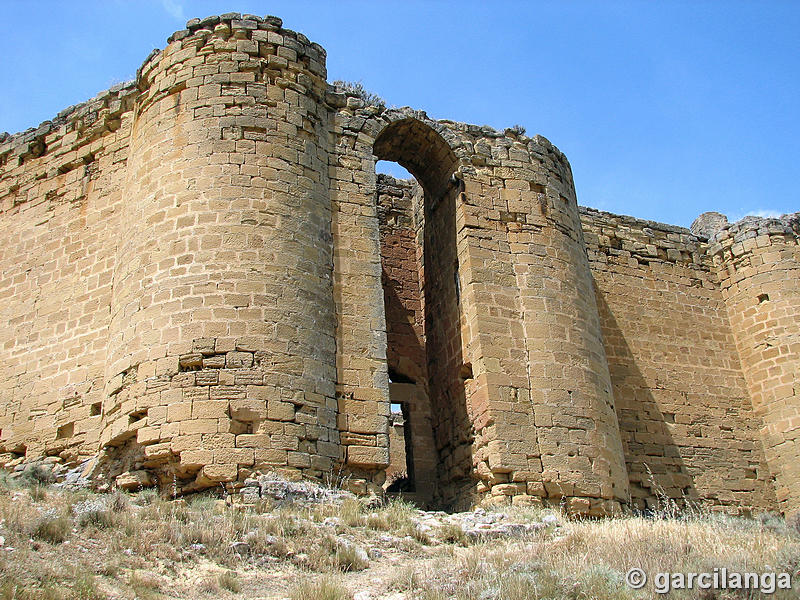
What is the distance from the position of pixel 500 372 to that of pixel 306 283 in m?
2.46

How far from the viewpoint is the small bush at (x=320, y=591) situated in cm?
505

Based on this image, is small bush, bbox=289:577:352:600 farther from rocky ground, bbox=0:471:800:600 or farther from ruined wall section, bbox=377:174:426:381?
ruined wall section, bbox=377:174:426:381

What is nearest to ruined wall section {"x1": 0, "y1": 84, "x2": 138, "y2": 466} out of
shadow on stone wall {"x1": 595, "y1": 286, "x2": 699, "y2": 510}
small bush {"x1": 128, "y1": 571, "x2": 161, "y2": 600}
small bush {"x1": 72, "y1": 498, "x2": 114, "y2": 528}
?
small bush {"x1": 72, "y1": 498, "x2": 114, "y2": 528}

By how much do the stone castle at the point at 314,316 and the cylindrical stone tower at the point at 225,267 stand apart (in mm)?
25

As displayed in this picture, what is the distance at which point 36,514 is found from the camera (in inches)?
241

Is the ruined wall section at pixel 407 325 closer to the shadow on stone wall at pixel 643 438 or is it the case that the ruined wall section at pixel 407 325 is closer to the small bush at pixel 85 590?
the shadow on stone wall at pixel 643 438

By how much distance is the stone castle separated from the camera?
26.2ft

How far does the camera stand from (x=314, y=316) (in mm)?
8469

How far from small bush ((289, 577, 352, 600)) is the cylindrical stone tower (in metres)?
2.32

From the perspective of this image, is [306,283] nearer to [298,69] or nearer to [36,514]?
[298,69]

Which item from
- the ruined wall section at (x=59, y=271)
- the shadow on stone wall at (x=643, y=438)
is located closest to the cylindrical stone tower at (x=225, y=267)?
the ruined wall section at (x=59, y=271)

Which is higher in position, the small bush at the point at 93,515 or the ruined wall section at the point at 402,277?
the ruined wall section at the point at 402,277

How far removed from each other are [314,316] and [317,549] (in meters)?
2.90

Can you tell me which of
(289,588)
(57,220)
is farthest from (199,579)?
(57,220)
